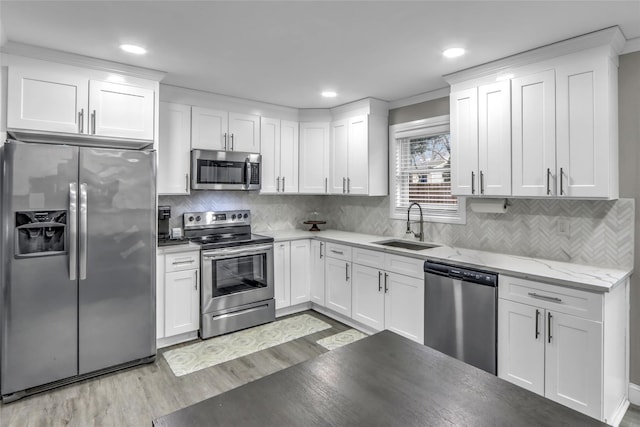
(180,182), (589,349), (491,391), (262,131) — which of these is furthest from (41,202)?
(589,349)

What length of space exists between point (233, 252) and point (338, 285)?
121 cm

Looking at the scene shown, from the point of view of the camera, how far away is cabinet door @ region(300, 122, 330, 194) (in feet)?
15.1

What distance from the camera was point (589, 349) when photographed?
2166mm

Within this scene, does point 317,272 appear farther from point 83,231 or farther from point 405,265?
point 83,231

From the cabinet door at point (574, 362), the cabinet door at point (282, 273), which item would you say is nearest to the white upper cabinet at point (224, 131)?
the cabinet door at point (282, 273)

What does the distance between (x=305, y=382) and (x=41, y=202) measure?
248 centimetres

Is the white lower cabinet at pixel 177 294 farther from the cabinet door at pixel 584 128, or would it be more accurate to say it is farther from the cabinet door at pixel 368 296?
the cabinet door at pixel 584 128

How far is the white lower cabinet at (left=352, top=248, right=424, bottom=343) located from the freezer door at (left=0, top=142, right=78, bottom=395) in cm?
249

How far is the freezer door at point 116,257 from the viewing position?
9.04ft

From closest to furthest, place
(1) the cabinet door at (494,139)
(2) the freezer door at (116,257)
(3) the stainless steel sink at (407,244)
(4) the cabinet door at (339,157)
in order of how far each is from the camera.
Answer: (2) the freezer door at (116,257) < (1) the cabinet door at (494,139) < (3) the stainless steel sink at (407,244) < (4) the cabinet door at (339,157)

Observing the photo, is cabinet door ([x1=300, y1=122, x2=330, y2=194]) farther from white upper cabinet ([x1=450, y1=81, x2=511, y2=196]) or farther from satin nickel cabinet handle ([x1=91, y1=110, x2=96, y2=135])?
satin nickel cabinet handle ([x1=91, y1=110, x2=96, y2=135])

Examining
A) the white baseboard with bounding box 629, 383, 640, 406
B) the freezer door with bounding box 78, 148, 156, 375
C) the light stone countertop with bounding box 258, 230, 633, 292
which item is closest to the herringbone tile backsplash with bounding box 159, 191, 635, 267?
the light stone countertop with bounding box 258, 230, 633, 292

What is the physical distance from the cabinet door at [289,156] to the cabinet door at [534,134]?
100 inches

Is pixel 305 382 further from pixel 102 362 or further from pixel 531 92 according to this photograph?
pixel 531 92
